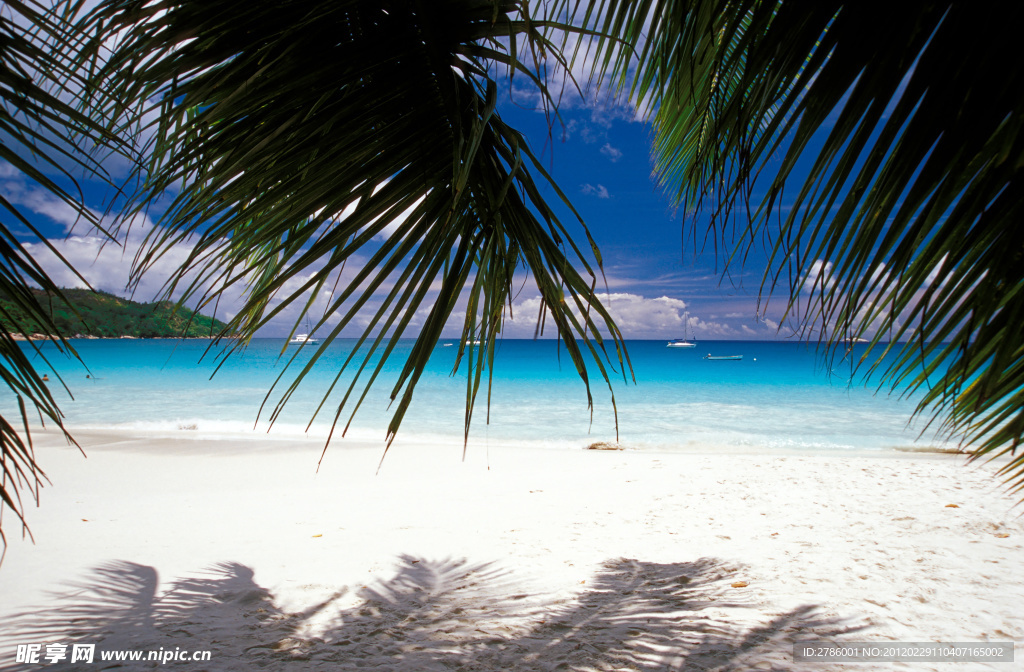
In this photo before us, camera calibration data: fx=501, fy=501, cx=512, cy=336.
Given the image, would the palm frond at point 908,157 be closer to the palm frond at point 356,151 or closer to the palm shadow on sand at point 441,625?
the palm frond at point 356,151

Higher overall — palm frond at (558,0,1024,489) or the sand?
palm frond at (558,0,1024,489)

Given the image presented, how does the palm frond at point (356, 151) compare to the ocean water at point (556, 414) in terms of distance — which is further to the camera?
the ocean water at point (556, 414)

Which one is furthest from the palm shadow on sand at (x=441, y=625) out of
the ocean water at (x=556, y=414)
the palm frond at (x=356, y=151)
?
the ocean water at (x=556, y=414)

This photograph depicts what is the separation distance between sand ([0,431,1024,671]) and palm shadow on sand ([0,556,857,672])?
0.04ft

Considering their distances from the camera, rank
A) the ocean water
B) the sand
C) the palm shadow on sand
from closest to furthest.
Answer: the palm shadow on sand, the sand, the ocean water

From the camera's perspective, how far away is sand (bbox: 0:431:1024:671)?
6.57 feet

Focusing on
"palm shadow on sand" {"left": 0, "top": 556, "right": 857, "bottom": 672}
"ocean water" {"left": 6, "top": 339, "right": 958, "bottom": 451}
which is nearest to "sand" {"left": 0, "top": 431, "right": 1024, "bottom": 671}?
"palm shadow on sand" {"left": 0, "top": 556, "right": 857, "bottom": 672}

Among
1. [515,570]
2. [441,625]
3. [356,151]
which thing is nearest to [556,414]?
[515,570]

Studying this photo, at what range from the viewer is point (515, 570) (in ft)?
9.25

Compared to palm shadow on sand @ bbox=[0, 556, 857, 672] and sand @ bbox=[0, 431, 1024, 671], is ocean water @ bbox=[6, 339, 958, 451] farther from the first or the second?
palm shadow on sand @ bbox=[0, 556, 857, 672]

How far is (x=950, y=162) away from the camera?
471 mm

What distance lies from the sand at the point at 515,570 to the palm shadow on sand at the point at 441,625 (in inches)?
0.4

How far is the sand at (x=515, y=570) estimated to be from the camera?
200cm

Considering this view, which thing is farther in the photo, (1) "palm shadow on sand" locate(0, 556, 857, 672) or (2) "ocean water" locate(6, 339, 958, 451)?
(2) "ocean water" locate(6, 339, 958, 451)
